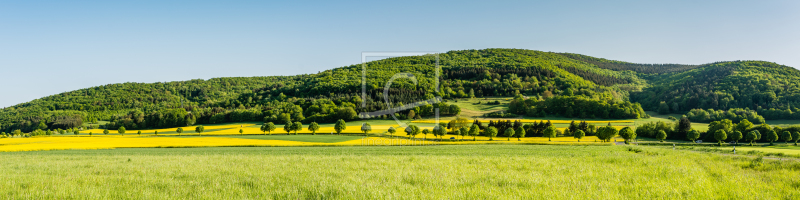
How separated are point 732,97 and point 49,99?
237456 mm

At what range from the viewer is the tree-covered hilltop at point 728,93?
90000 mm

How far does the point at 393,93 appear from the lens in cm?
8375

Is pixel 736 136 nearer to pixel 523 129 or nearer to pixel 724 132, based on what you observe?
pixel 724 132

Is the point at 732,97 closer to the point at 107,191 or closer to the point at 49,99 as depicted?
the point at 107,191

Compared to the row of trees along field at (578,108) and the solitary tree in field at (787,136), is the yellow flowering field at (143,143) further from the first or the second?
the row of trees along field at (578,108)

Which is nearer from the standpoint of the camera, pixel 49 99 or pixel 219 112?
pixel 219 112

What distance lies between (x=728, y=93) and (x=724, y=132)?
209ft

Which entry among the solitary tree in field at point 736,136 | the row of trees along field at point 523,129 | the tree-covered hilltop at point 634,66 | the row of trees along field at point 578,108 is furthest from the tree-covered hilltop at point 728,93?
the solitary tree in field at point 736,136

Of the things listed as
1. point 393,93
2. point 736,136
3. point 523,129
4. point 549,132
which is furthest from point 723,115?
point 393,93

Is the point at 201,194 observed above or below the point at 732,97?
below

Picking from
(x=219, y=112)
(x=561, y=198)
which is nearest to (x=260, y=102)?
(x=219, y=112)

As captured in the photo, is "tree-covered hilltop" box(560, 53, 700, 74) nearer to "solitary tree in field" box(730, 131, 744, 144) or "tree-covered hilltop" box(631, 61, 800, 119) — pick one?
"tree-covered hilltop" box(631, 61, 800, 119)

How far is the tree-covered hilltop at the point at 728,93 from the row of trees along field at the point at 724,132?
40584 millimetres

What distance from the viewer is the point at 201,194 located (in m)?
5.80
